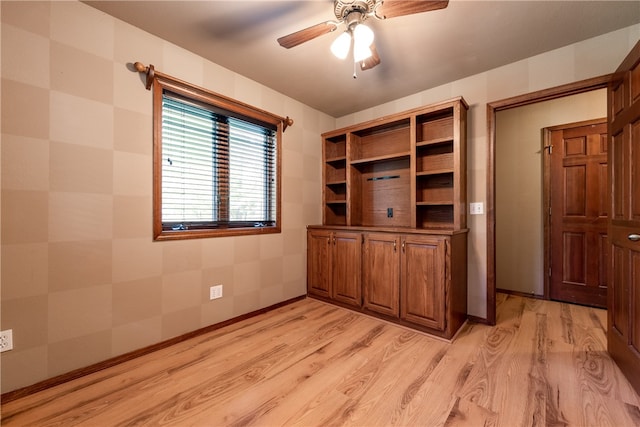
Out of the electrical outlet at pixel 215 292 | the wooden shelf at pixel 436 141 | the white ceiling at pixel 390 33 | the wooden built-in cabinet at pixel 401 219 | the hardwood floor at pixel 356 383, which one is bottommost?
the hardwood floor at pixel 356 383

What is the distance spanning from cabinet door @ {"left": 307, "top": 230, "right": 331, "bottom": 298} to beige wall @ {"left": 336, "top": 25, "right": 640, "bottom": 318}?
4.83ft

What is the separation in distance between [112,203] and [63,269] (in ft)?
1.61

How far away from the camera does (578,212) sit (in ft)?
9.87

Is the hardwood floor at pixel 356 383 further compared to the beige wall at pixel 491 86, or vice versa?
the beige wall at pixel 491 86

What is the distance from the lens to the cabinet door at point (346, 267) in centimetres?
276

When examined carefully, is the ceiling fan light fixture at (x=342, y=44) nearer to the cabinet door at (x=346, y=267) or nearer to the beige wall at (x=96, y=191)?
the beige wall at (x=96, y=191)

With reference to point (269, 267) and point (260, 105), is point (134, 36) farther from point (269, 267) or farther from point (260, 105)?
point (269, 267)

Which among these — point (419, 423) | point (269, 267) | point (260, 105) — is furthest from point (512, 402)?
point (260, 105)

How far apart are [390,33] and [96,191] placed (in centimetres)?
239

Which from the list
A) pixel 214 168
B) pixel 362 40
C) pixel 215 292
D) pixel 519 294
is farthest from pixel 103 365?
pixel 519 294

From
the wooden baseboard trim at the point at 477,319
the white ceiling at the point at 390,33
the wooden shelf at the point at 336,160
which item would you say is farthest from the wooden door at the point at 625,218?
the wooden shelf at the point at 336,160

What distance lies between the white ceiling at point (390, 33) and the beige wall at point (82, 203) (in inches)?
11.6

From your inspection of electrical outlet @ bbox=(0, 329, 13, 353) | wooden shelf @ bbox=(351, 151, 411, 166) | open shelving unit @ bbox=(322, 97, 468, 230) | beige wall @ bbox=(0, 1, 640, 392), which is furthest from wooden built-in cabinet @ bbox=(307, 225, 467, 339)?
electrical outlet @ bbox=(0, 329, 13, 353)

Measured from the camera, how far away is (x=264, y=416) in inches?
53.8
